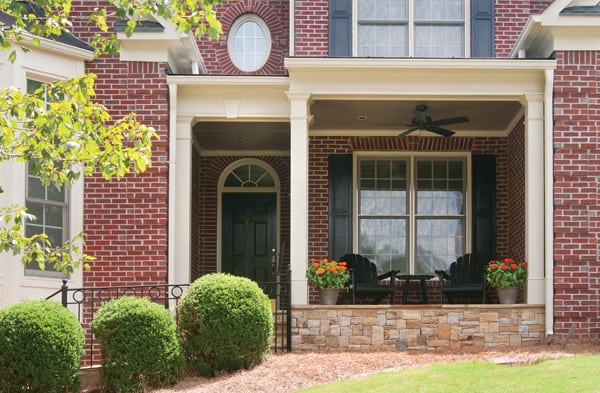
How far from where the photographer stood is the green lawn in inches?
376

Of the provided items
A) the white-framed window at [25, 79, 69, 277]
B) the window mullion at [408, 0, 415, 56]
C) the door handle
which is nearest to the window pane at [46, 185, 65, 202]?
the white-framed window at [25, 79, 69, 277]

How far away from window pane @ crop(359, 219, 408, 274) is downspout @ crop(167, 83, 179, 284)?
397cm

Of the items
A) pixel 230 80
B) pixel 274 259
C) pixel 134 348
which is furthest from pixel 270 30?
pixel 134 348

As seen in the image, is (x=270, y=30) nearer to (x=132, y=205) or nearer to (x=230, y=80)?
(x=230, y=80)

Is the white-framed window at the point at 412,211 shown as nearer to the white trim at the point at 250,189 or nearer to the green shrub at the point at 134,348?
the white trim at the point at 250,189

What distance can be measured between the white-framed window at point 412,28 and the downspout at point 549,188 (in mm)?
2618

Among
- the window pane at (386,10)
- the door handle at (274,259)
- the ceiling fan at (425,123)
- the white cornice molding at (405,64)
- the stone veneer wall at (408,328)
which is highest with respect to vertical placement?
the window pane at (386,10)

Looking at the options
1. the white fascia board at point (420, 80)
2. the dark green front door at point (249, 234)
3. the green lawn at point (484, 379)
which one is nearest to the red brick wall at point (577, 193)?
the white fascia board at point (420, 80)

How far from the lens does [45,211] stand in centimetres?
1333

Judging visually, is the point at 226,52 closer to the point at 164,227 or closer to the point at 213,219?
the point at 213,219

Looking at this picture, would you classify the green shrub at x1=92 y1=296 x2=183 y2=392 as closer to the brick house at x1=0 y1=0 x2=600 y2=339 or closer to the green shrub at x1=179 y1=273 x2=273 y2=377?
the green shrub at x1=179 y1=273 x2=273 y2=377

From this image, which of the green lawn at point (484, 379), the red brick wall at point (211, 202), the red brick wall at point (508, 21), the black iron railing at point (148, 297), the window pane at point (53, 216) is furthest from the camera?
the red brick wall at point (211, 202)

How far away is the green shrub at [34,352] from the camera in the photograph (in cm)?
1073

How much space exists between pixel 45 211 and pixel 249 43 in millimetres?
5285
